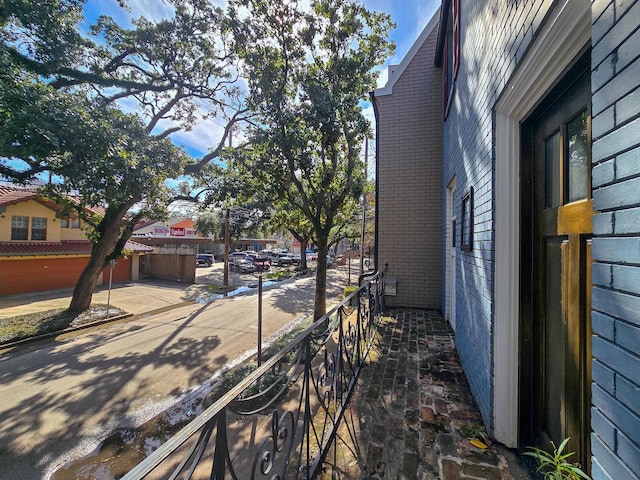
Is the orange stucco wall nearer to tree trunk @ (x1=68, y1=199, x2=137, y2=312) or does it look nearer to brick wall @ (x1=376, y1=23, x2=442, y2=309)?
tree trunk @ (x1=68, y1=199, x2=137, y2=312)

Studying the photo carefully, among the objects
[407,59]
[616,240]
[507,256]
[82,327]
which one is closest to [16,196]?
[82,327]

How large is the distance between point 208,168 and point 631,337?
37.7 feet

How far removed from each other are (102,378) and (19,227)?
13.7 meters

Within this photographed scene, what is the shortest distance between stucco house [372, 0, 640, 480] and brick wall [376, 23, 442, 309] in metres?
2.99

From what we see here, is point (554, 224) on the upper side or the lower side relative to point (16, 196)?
lower

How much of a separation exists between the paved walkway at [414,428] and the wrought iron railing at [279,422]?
0.16 m

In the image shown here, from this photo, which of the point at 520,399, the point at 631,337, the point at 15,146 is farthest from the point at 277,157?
the point at 631,337

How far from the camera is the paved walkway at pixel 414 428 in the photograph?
1.79 metres

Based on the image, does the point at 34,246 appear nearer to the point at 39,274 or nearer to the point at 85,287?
the point at 39,274

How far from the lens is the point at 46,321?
8.49m

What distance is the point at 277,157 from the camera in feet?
21.3

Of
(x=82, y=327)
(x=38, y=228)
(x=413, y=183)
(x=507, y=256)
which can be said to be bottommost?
(x=82, y=327)

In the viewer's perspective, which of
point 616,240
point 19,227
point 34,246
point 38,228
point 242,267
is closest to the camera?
point 616,240

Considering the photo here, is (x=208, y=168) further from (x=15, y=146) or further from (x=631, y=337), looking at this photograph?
(x=631, y=337)
